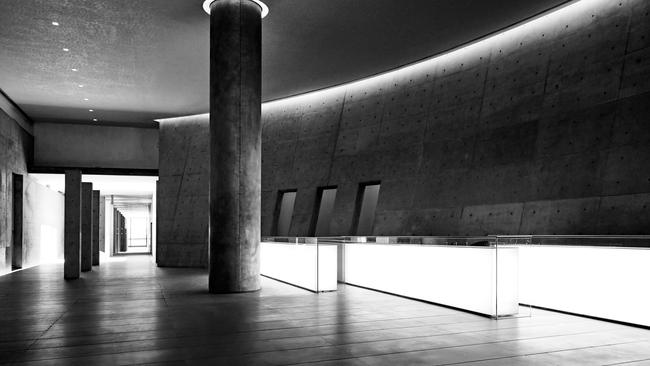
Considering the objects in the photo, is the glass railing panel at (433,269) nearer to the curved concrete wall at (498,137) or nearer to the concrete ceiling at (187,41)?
the curved concrete wall at (498,137)

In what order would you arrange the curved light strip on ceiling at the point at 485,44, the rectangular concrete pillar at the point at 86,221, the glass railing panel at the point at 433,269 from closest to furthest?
1. the glass railing panel at the point at 433,269
2. the curved light strip on ceiling at the point at 485,44
3. the rectangular concrete pillar at the point at 86,221

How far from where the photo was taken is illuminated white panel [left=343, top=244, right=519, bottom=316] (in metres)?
8.16

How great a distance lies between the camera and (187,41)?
13938mm

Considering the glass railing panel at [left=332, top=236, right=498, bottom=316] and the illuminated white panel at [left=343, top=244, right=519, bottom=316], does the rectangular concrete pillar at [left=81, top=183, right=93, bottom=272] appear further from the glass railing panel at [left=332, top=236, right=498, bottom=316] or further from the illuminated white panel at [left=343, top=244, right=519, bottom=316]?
the illuminated white panel at [left=343, top=244, right=519, bottom=316]

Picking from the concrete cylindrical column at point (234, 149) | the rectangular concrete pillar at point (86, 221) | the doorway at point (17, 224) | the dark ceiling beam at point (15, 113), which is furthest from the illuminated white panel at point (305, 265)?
the doorway at point (17, 224)

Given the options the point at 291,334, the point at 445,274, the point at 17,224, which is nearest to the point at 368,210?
the point at 445,274

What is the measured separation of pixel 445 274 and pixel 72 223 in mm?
11946

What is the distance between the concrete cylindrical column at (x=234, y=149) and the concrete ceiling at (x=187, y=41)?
823 mm

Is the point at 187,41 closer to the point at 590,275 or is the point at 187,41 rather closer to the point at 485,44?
the point at 485,44

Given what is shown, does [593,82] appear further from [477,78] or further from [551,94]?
[477,78]

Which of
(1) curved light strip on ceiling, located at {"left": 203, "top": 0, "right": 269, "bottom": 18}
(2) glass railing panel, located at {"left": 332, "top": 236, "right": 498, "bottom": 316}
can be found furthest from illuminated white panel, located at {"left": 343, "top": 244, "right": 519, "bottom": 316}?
(1) curved light strip on ceiling, located at {"left": 203, "top": 0, "right": 269, "bottom": 18}

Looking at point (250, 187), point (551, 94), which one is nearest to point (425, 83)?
point (551, 94)

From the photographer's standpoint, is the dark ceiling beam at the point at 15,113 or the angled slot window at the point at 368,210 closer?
the dark ceiling beam at the point at 15,113

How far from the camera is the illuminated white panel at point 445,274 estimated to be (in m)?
8.16
